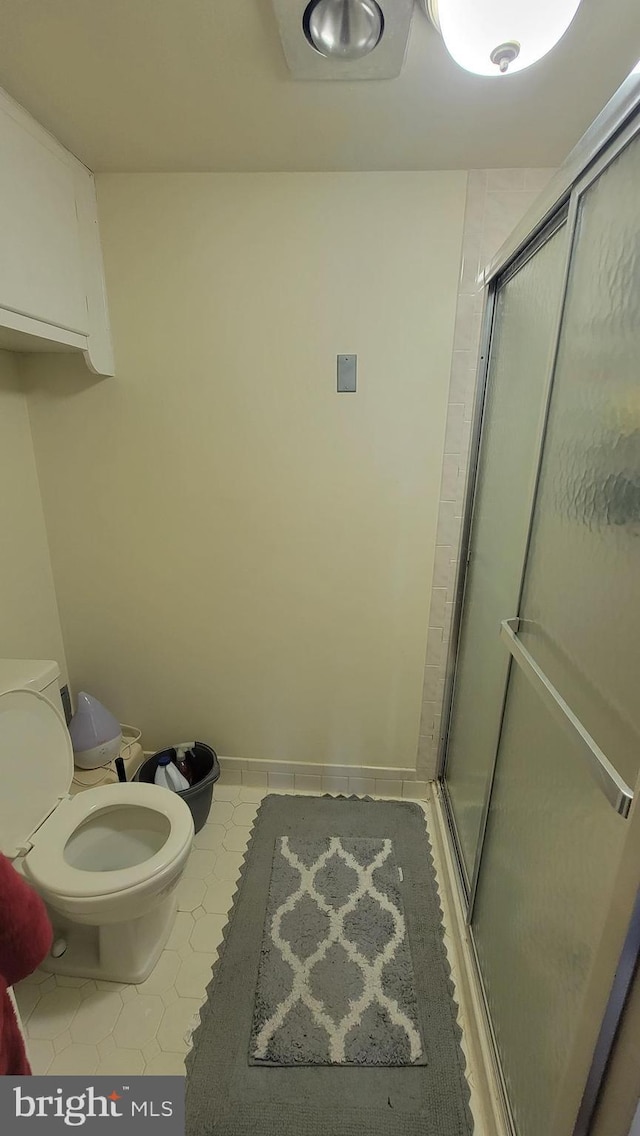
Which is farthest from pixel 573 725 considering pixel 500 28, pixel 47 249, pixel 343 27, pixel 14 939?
pixel 47 249

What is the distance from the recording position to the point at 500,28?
820 millimetres

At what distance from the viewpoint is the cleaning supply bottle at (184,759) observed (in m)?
1.77

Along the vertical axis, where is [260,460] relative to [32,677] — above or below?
above

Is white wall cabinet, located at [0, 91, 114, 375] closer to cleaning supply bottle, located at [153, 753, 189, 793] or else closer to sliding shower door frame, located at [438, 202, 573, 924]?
sliding shower door frame, located at [438, 202, 573, 924]

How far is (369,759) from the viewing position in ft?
6.21

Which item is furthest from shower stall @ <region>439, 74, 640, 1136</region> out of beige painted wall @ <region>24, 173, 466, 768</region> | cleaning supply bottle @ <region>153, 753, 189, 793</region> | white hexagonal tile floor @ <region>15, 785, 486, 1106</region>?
cleaning supply bottle @ <region>153, 753, 189, 793</region>

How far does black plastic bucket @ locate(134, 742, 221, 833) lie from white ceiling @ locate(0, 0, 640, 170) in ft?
6.35

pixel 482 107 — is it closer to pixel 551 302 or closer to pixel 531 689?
pixel 551 302

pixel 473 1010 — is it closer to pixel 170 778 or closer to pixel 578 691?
pixel 578 691

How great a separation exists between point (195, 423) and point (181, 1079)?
5.69ft

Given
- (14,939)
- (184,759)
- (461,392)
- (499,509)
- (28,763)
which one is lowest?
(184,759)

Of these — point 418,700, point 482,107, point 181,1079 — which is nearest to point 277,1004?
point 181,1079

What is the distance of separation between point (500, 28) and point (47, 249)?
3.80 ft

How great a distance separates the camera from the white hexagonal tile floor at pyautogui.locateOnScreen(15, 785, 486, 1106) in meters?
1.10
